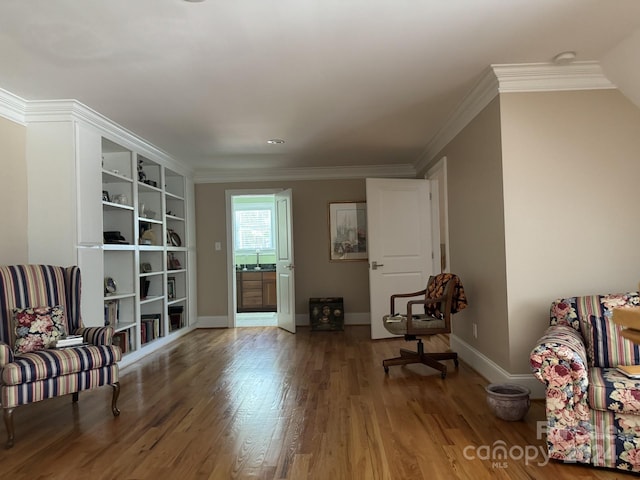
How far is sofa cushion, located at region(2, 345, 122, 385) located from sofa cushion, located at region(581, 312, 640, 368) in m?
3.06

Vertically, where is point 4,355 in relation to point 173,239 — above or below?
below

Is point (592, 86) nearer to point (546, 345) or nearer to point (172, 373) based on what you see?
point (546, 345)

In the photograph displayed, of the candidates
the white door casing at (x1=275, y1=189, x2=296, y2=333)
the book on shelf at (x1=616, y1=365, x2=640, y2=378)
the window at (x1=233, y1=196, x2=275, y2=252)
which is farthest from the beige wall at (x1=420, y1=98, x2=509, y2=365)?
the window at (x1=233, y1=196, x2=275, y2=252)

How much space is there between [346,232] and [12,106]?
4.54 meters

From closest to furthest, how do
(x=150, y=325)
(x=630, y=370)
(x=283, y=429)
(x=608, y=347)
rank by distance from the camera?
(x=630, y=370) → (x=608, y=347) → (x=283, y=429) → (x=150, y=325)

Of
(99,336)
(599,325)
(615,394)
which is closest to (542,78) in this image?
(599,325)

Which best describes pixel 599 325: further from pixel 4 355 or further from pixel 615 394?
pixel 4 355

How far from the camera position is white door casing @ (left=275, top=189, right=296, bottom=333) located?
655cm

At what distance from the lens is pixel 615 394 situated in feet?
7.44

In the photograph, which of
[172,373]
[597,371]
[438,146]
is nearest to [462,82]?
[438,146]

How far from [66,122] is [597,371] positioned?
14.2ft

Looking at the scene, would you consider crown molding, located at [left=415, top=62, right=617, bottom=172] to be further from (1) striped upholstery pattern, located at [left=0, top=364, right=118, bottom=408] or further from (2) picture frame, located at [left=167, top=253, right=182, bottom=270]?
(2) picture frame, located at [left=167, top=253, right=182, bottom=270]

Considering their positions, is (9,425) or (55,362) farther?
(55,362)

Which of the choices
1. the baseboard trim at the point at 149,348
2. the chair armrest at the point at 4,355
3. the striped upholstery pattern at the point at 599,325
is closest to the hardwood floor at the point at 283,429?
the baseboard trim at the point at 149,348
